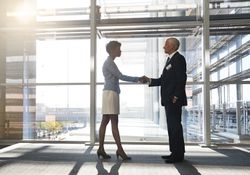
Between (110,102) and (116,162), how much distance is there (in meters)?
0.72

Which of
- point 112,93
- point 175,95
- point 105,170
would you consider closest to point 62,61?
point 112,93

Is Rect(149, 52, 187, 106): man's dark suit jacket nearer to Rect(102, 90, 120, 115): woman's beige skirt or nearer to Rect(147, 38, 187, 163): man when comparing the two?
Rect(147, 38, 187, 163): man

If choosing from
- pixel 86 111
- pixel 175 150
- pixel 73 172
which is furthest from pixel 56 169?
pixel 86 111

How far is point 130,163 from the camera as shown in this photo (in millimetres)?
3809

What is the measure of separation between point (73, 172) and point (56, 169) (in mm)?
263

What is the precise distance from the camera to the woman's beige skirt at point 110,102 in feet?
13.1

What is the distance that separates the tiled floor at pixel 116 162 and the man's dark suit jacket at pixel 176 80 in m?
0.77

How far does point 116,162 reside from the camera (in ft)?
12.7

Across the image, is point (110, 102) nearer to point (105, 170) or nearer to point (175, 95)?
point (175, 95)

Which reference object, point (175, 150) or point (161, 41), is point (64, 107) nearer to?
point (161, 41)

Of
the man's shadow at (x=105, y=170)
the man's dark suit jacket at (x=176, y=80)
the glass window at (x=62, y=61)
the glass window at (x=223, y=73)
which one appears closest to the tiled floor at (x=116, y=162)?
the man's shadow at (x=105, y=170)

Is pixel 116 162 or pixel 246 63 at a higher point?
pixel 246 63

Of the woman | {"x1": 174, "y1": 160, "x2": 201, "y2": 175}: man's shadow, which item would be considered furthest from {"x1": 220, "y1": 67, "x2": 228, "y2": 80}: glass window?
{"x1": 174, "y1": 160, "x2": 201, "y2": 175}: man's shadow

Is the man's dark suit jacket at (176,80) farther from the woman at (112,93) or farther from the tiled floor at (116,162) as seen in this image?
the tiled floor at (116,162)
